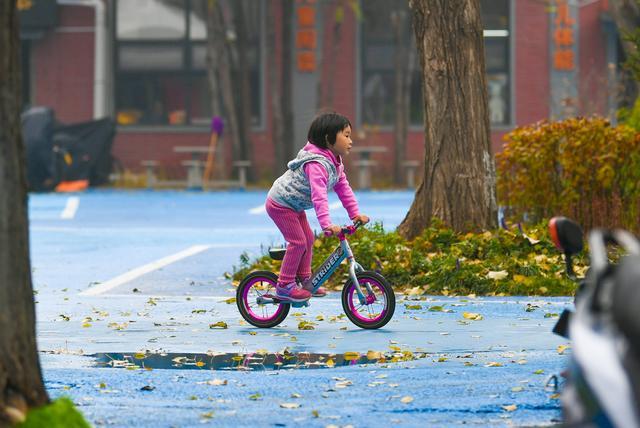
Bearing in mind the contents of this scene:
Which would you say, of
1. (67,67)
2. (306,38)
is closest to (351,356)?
(306,38)

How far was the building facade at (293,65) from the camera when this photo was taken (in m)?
38.6

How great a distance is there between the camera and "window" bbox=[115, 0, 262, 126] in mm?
39281

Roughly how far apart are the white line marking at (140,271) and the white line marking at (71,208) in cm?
734

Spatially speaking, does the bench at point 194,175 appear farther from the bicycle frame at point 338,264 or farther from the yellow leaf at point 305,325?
the bicycle frame at point 338,264

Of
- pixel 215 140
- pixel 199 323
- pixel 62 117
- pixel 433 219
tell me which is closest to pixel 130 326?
pixel 199 323

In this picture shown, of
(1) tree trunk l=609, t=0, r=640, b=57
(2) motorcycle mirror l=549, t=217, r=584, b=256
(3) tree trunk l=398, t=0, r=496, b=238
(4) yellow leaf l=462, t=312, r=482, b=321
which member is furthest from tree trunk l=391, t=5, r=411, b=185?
(2) motorcycle mirror l=549, t=217, r=584, b=256

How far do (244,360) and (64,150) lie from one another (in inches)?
1059

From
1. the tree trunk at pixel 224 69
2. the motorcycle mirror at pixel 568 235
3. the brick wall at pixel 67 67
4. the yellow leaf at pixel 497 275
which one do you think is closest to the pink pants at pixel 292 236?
the yellow leaf at pixel 497 275

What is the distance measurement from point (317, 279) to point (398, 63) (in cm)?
2741

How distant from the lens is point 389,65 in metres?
39.2

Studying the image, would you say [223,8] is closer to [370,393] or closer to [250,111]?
[250,111]

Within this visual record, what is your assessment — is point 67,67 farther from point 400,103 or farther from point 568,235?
point 568,235

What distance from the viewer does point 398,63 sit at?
124 feet

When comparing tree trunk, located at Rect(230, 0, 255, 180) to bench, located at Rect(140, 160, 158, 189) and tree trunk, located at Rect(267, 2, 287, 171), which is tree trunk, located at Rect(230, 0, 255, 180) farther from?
bench, located at Rect(140, 160, 158, 189)
